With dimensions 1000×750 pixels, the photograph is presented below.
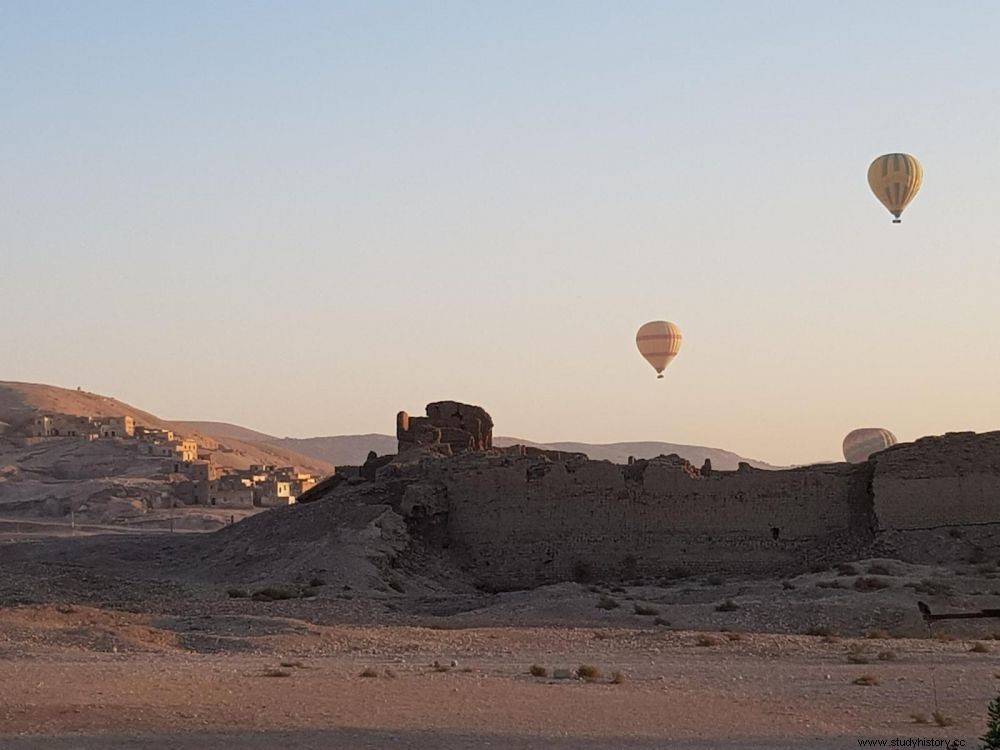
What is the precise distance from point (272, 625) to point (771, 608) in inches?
325

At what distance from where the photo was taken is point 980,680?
693 inches

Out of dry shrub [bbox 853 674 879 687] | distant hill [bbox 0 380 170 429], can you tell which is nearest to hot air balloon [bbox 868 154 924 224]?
dry shrub [bbox 853 674 879 687]

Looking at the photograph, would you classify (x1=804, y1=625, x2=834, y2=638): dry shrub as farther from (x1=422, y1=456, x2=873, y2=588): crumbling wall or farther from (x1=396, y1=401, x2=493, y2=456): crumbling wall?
(x1=396, y1=401, x2=493, y2=456): crumbling wall

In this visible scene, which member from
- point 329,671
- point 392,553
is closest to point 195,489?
point 392,553

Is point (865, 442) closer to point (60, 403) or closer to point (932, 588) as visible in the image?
point (932, 588)

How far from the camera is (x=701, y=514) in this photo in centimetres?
3275

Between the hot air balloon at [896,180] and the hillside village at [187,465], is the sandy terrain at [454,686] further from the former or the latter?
the hillside village at [187,465]

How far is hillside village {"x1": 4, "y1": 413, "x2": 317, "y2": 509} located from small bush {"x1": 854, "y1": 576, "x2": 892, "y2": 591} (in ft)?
184

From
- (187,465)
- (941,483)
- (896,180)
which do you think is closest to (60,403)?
(187,465)

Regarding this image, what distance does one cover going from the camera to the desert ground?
46.2 ft

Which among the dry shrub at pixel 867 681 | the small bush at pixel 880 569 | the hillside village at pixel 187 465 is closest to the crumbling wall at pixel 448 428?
the small bush at pixel 880 569

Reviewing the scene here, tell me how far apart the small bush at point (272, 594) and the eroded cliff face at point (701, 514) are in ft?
19.2

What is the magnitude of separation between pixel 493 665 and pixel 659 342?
38.8 m

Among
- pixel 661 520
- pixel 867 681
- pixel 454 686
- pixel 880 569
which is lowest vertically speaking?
pixel 454 686
